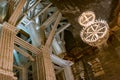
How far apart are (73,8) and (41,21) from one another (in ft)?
9.35

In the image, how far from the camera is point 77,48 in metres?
11.0

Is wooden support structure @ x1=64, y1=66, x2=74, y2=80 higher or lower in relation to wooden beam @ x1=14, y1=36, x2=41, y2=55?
lower

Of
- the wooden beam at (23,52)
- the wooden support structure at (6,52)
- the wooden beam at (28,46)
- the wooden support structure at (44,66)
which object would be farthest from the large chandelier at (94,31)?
the wooden support structure at (6,52)

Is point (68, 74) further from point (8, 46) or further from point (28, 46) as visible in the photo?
point (8, 46)

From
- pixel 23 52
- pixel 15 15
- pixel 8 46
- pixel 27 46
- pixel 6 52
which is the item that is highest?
pixel 15 15

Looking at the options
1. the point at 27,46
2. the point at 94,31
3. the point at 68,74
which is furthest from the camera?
the point at 68,74

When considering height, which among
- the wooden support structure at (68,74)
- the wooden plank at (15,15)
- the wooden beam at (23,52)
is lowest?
the wooden support structure at (68,74)

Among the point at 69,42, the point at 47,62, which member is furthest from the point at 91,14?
the point at 69,42

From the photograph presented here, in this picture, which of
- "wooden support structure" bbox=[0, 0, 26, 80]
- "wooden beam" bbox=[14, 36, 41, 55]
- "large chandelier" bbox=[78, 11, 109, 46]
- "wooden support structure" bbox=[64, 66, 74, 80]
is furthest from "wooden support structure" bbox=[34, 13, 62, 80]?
"large chandelier" bbox=[78, 11, 109, 46]

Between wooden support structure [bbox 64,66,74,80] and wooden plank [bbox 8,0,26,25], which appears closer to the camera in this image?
wooden plank [bbox 8,0,26,25]

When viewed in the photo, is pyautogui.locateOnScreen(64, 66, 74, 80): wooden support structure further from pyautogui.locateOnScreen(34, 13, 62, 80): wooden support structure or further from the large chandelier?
the large chandelier

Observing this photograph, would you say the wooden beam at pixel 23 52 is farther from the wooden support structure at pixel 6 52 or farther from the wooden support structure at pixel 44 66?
the wooden support structure at pixel 6 52

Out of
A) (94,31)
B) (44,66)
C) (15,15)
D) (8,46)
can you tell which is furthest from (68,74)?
(15,15)

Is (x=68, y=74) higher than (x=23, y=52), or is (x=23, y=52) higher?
(x=23, y=52)
